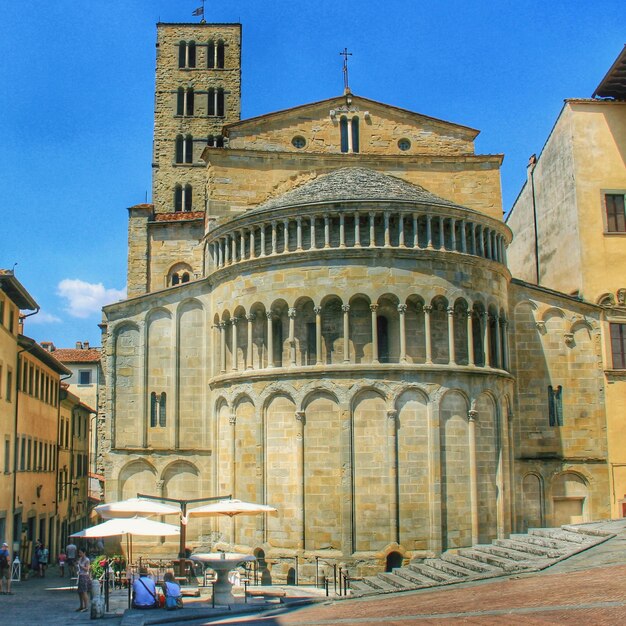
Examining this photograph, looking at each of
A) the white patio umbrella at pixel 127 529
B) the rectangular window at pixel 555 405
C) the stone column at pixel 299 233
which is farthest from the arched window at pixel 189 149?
the white patio umbrella at pixel 127 529

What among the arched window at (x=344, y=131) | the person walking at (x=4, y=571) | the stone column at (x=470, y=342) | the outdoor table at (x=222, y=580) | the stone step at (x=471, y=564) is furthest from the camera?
the arched window at (x=344, y=131)

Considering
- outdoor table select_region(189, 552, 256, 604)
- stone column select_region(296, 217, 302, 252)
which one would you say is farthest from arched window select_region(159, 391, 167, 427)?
outdoor table select_region(189, 552, 256, 604)

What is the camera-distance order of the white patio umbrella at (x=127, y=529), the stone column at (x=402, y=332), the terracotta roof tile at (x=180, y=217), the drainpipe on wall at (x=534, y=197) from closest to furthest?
the white patio umbrella at (x=127, y=529) → the stone column at (x=402, y=332) → the drainpipe on wall at (x=534, y=197) → the terracotta roof tile at (x=180, y=217)

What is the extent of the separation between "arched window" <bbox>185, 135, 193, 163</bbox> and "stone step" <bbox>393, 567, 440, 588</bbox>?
1676 inches

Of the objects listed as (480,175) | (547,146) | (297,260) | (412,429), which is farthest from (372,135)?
(412,429)

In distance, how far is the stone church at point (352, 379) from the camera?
29.2 m

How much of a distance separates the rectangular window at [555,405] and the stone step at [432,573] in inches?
363

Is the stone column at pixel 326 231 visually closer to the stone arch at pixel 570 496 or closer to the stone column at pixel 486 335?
the stone column at pixel 486 335

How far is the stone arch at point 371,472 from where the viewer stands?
28672 mm

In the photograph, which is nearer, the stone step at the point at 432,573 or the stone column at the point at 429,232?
the stone step at the point at 432,573

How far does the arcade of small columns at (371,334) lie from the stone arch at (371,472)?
5.20 feet

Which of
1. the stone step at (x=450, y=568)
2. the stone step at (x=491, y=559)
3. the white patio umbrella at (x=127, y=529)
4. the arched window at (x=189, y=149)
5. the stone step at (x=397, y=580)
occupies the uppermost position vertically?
the arched window at (x=189, y=149)

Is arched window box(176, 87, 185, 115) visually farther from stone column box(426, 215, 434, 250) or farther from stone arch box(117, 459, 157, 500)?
stone column box(426, 215, 434, 250)

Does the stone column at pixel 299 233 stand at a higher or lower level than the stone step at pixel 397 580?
higher
